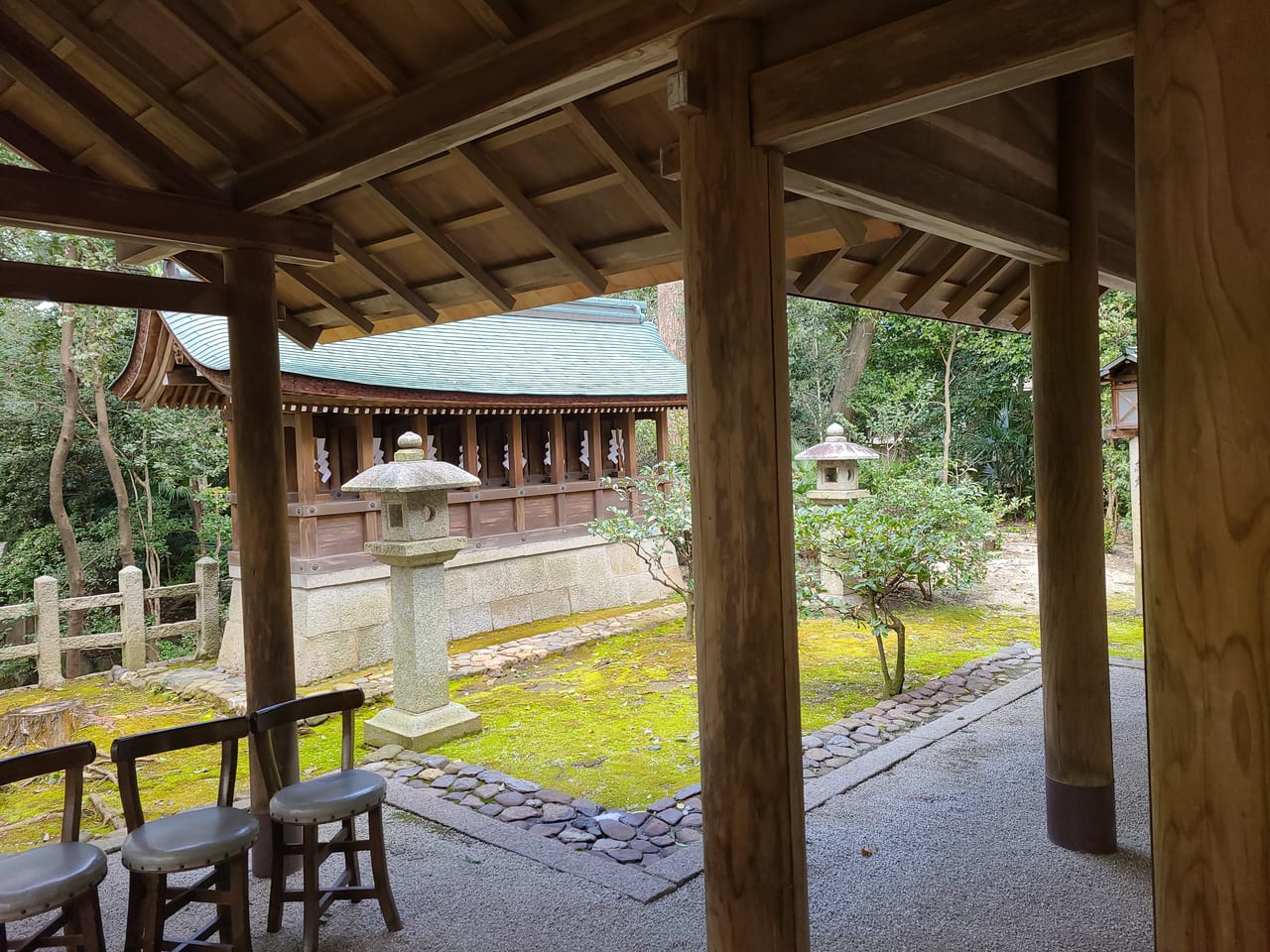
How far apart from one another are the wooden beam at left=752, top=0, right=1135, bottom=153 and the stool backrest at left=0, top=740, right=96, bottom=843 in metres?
2.94

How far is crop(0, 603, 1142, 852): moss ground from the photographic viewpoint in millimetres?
5969

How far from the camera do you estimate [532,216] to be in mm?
3961

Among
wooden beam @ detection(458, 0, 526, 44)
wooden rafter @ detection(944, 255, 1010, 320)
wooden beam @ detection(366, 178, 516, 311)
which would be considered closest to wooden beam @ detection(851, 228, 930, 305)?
wooden rafter @ detection(944, 255, 1010, 320)

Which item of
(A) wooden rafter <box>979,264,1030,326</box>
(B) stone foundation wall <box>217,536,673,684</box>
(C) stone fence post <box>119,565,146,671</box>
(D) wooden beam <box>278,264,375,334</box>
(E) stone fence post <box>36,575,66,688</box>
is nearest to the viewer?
(D) wooden beam <box>278,264,375,334</box>

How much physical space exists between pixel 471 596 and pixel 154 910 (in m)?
8.05

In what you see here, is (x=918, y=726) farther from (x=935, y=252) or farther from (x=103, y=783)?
(x=103, y=783)

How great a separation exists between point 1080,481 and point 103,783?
6922 mm

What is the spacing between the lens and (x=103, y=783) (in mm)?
6492

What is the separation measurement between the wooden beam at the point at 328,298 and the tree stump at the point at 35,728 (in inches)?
214

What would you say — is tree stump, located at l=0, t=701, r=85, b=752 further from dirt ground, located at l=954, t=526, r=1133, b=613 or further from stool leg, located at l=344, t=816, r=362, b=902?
dirt ground, located at l=954, t=526, r=1133, b=613

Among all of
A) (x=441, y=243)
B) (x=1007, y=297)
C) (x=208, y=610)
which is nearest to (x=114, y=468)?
(x=208, y=610)

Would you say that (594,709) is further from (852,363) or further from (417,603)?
(852,363)

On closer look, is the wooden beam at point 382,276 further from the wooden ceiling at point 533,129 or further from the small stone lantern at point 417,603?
the small stone lantern at point 417,603

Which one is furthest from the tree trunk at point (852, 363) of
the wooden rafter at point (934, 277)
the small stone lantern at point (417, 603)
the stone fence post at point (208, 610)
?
the wooden rafter at point (934, 277)
